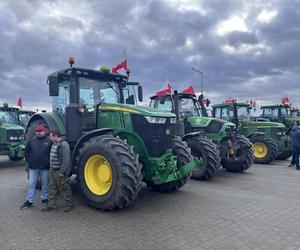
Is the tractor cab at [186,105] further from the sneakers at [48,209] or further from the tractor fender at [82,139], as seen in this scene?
the sneakers at [48,209]

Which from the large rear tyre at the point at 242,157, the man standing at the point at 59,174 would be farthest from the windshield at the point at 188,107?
the man standing at the point at 59,174

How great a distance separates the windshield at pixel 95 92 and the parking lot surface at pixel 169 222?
2.16m

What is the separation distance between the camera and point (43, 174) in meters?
5.88

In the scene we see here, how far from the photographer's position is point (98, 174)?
5.83 meters

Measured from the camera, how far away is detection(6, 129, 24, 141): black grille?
11.3m

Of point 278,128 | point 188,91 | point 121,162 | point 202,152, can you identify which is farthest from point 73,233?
point 278,128

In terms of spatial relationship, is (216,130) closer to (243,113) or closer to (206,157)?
(206,157)

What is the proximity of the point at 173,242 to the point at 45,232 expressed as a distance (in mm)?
1946

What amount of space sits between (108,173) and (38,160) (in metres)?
1.40

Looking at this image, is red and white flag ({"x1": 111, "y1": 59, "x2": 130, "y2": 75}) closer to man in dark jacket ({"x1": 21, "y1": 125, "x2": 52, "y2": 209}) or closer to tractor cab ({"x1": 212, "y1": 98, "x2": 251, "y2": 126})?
man in dark jacket ({"x1": 21, "y1": 125, "x2": 52, "y2": 209})

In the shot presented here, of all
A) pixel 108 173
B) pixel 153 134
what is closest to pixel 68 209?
pixel 108 173

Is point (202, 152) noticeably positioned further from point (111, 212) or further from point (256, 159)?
point (256, 159)

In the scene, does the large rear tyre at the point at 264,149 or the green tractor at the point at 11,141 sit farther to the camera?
the large rear tyre at the point at 264,149

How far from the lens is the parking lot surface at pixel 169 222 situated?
4.19 metres
